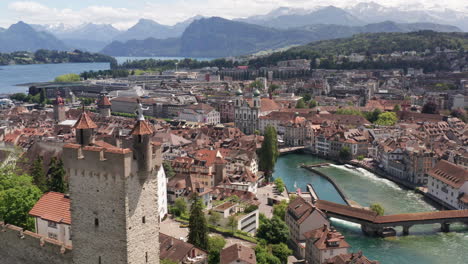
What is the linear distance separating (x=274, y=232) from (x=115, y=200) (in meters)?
15.6

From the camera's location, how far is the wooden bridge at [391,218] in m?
26.6

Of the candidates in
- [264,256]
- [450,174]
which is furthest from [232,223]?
[450,174]

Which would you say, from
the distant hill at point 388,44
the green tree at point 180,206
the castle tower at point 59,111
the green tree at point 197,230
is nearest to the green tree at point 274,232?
the green tree at point 180,206

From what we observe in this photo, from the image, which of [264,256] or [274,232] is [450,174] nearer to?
[274,232]

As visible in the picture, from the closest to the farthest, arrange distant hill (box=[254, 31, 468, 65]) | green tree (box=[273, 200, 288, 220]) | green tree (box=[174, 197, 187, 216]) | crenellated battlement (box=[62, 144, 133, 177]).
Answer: crenellated battlement (box=[62, 144, 133, 177]) < green tree (box=[174, 197, 187, 216]) < green tree (box=[273, 200, 288, 220]) < distant hill (box=[254, 31, 468, 65])

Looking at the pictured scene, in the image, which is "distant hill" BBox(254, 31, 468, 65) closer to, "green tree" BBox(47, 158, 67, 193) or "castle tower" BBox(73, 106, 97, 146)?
"green tree" BBox(47, 158, 67, 193)

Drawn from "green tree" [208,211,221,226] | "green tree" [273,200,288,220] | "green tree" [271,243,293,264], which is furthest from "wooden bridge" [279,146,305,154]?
"green tree" [271,243,293,264]

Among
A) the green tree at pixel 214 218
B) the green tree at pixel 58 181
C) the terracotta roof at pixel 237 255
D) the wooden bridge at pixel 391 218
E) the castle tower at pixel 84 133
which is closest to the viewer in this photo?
the castle tower at pixel 84 133

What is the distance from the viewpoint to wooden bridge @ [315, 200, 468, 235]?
26.6 metres

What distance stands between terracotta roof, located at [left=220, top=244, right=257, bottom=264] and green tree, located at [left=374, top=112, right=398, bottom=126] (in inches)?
1633

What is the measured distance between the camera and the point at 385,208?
31.5 m

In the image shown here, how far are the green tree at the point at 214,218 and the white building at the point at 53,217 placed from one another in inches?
421

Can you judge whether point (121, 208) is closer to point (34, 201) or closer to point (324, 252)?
point (34, 201)

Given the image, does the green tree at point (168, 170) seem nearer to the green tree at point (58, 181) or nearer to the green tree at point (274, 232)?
the green tree at point (274, 232)
